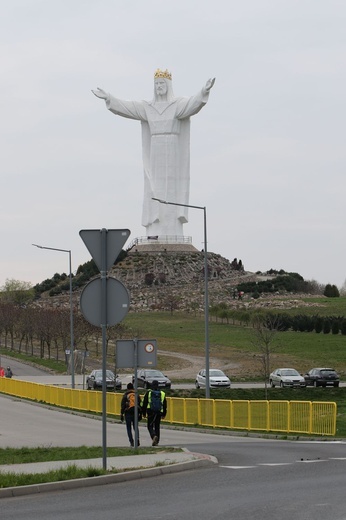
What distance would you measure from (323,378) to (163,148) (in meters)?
55.5

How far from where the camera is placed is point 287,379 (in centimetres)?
5034

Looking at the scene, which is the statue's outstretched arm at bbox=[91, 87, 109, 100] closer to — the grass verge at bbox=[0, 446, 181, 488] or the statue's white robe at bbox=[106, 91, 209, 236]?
the statue's white robe at bbox=[106, 91, 209, 236]

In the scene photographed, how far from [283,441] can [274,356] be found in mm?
41022

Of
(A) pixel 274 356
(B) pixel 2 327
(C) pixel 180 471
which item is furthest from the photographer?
(B) pixel 2 327

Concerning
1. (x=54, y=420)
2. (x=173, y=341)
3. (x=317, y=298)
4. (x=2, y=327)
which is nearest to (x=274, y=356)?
(x=173, y=341)

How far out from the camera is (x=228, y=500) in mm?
12609

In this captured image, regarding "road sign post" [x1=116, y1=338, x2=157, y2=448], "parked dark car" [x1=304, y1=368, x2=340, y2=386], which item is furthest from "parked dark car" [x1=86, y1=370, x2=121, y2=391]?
"road sign post" [x1=116, y1=338, x2=157, y2=448]

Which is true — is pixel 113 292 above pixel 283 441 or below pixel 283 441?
above

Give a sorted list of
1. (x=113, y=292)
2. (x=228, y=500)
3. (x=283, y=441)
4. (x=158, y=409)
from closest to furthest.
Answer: (x=228, y=500), (x=113, y=292), (x=158, y=409), (x=283, y=441)

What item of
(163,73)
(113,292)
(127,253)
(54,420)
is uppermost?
(163,73)

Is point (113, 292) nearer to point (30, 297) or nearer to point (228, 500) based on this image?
point (228, 500)

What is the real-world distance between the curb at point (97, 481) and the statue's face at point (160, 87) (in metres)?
87.0

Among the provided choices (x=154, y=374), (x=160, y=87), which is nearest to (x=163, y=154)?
(x=160, y=87)

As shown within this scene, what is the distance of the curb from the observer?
528 inches
